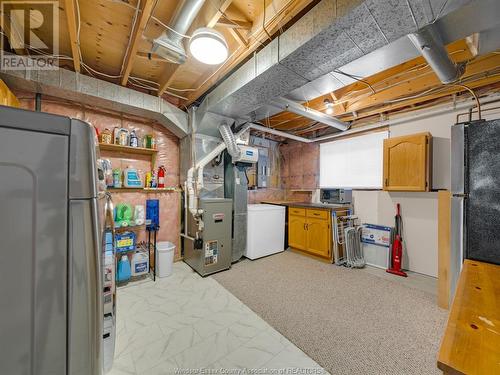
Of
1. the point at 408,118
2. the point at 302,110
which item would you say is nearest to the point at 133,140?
the point at 302,110

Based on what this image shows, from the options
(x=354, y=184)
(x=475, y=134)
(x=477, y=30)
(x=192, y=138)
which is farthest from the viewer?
(x=354, y=184)

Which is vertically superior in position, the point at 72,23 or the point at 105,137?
the point at 72,23

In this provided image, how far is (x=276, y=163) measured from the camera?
17.0 ft

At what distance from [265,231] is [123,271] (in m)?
2.23

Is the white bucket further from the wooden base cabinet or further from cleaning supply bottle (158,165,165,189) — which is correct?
the wooden base cabinet

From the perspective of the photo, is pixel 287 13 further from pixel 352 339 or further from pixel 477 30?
pixel 352 339

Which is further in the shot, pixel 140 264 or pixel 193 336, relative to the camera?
pixel 140 264

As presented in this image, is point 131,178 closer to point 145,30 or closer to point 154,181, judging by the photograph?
point 154,181

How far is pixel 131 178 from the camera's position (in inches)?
117

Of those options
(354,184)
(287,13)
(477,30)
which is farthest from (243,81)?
(354,184)

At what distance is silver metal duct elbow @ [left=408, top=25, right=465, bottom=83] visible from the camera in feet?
4.98

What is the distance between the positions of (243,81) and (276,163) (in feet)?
10.3

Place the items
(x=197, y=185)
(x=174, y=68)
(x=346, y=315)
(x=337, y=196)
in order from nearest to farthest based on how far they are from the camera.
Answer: (x=346, y=315), (x=174, y=68), (x=197, y=185), (x=337, y=196)

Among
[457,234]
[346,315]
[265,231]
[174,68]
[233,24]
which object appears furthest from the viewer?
[265,231]
